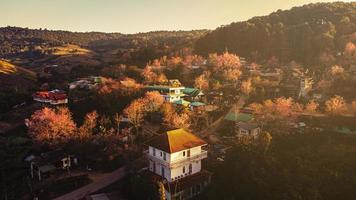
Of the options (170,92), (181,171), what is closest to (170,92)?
(170,92)

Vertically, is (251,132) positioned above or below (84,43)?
below

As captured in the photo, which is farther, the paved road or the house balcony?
the paved road

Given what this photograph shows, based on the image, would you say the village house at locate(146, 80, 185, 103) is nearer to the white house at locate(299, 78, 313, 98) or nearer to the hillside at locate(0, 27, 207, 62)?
the white house at locate(299, 78, 313, 98)

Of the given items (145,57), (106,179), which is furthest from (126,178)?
(145,57)

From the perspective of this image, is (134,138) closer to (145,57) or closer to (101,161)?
(101,161)

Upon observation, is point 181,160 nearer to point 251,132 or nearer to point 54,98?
point 251,132

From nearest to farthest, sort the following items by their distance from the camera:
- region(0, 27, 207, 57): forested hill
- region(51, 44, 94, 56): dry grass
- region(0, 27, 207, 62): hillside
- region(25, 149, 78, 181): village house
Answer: region(25, 149, 78, 181): village house → region(0, 27, 207, 62): hillside → region(51, 44, 94, 56): dry grass → region(0, 27, 207, 57): forested hill

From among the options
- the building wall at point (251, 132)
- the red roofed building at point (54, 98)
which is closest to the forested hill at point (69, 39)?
the red roofed building at point (54, 98)

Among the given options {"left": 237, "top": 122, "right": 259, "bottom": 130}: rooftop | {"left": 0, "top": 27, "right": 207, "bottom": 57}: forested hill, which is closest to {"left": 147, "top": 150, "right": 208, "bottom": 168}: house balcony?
{"left": 237, "top": 122, "right": 259, "bottom": 130}: rooftop
